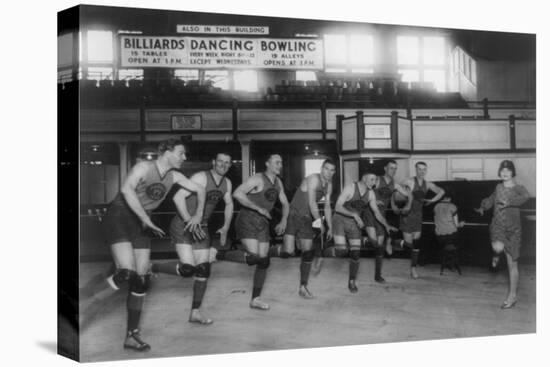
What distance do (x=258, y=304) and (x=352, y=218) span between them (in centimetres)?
112

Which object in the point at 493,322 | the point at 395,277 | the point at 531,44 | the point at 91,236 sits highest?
the point at 531,44

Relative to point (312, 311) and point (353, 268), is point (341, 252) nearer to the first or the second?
point (353, 268)

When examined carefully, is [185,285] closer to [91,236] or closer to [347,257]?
[91,236]

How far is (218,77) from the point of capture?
666 centimetres

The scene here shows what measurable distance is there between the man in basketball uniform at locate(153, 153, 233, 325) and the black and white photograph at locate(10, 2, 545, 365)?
0.01m

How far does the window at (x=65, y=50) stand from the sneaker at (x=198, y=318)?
2.12m

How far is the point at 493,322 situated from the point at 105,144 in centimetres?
384

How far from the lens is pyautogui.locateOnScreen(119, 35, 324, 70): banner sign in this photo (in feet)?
21.2

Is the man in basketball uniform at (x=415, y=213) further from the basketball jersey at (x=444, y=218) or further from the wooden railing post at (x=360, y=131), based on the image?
the wooden railing post at (x=360, y=131)

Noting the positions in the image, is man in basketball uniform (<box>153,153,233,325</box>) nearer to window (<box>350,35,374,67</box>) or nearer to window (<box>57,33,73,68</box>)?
window (<box>57,33,73,68</box>)

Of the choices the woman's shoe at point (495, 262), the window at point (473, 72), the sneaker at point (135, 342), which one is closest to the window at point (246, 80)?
the window at point (473, 72)

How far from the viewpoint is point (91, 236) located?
599 cm

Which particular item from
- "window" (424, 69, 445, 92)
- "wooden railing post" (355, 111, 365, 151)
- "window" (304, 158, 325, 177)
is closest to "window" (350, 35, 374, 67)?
"wooden railing post" (355, 111, 365, 151)

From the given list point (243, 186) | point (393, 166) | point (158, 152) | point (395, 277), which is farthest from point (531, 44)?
point (158, 152)
